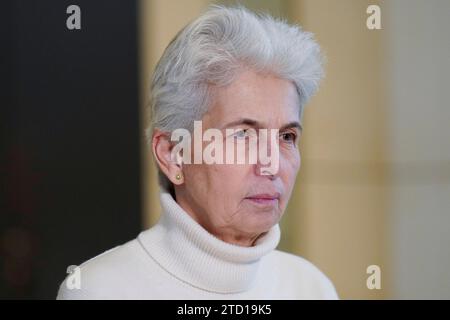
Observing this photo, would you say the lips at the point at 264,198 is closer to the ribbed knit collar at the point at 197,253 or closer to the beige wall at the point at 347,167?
the ribbed knit collar at the point at 197,253

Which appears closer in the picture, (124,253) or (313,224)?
(124,253)

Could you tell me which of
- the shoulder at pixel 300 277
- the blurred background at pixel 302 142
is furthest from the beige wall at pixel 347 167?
the shoulder at pixel 300 277

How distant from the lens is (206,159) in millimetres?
1261

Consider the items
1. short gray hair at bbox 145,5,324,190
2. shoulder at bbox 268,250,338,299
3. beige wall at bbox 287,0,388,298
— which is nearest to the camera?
short gray hair at bbox 145,5,324,190

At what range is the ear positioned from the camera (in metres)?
1.28

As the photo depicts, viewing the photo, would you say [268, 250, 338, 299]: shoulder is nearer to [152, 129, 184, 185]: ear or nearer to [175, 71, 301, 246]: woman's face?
[175, 71, 301, 246]: woman's face

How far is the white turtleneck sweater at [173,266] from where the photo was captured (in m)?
1.27

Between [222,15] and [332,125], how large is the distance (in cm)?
55

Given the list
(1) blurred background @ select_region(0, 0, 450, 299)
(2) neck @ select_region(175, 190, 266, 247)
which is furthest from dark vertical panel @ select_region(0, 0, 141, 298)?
(2) neck @ select_region(175, 190, 266, 247)

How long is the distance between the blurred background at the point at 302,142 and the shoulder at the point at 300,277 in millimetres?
137

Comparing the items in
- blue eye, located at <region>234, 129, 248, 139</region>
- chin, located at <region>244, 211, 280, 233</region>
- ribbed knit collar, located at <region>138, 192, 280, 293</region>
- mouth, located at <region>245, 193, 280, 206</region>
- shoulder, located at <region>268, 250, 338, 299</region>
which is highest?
blue eye, located at <region>234, 129, 248, 139</region>
